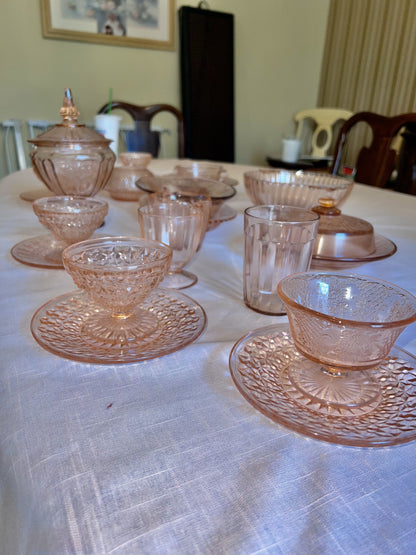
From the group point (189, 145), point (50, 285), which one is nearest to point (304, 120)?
point (189, 145)

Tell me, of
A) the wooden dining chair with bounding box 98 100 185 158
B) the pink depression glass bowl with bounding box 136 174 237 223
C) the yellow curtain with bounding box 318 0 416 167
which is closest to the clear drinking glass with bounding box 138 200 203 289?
the pink depression glass bowl with bounding box 136 174 237 223

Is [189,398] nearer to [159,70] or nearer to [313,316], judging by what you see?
[313,316]

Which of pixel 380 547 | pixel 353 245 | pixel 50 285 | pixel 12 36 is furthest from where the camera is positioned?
pixel 12 36

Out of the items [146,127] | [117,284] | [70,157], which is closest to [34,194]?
[70,157]

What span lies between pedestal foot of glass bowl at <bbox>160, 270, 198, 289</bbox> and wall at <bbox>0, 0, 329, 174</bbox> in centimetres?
193

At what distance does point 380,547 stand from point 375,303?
7.1 inches

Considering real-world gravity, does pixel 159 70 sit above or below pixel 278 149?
above

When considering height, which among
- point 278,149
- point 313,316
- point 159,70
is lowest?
point 278,149

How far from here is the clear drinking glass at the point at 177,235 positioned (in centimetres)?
46

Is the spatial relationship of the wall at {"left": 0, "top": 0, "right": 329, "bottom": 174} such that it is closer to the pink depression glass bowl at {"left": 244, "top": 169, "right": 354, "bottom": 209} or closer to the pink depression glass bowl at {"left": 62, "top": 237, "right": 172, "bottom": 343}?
the pink depression glass bowl at {"left": 244, "top": 169, "right": 354, "bottom": 209}

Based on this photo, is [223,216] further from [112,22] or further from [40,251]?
[112,22]

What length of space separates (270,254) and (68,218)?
0.86ft

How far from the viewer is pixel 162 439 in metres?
0.24

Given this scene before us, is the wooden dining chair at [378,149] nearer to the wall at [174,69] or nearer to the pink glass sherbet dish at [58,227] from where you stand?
the pink glass sherbet dish at [58,227]
